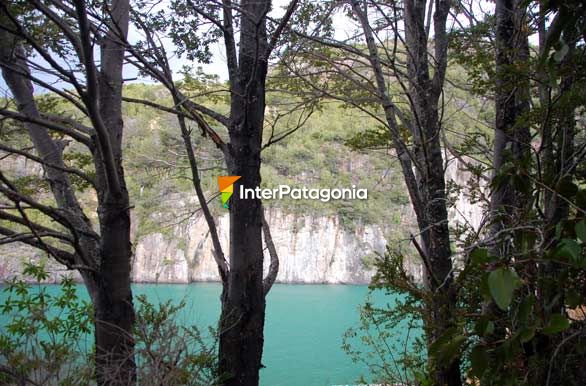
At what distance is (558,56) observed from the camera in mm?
555

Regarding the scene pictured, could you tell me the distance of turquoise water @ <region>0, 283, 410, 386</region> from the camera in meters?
7.93

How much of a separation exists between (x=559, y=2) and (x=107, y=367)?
6.56ft

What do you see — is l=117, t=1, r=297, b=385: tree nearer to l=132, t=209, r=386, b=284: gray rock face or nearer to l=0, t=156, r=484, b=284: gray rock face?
l=0, t=156, r=484, b=284: gray rock face

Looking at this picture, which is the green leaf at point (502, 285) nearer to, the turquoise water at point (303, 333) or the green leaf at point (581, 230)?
the green leaf at point (581, 230)

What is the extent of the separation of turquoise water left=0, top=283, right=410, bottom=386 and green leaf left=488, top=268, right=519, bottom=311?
4170 millimetres

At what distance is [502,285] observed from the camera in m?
0.48

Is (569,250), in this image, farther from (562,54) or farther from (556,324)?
(562,54)

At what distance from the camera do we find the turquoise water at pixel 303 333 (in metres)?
7.93

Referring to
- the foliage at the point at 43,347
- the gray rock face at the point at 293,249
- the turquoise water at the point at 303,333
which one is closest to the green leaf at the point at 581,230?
the foliage at the point at 43,347

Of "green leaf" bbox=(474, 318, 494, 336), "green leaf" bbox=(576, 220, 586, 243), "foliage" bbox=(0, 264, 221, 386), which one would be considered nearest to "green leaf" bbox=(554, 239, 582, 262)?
"green leaf" bbox=(576, 220, 586, 243)

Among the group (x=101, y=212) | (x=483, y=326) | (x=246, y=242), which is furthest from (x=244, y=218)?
(x=483, y=326)

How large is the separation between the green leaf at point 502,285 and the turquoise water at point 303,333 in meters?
4.17

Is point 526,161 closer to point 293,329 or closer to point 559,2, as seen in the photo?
point 559,2

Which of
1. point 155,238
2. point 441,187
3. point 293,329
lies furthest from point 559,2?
point 155,238
